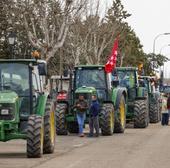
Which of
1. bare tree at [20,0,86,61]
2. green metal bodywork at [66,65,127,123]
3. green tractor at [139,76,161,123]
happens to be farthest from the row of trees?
green metal bodywork at [66,65,127,123]

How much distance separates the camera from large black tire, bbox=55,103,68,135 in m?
26.2

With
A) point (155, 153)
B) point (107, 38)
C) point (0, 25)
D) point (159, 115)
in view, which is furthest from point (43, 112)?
point (107, 38)

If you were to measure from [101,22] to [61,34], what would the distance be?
746 inches

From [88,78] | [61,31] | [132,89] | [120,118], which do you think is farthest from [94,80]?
[61,31]

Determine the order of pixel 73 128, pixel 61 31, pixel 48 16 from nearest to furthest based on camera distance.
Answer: pixel 73 128
pixel 61 31
pixel 48 16

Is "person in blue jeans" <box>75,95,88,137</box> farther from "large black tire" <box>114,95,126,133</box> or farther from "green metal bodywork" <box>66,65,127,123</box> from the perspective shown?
"large black tire" <box>114,95,126,133</box>

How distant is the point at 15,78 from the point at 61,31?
2359cm

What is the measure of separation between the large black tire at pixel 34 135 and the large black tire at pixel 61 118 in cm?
919

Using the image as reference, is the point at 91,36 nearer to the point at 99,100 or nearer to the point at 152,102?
the point at 152,102

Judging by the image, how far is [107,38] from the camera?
64625 mm

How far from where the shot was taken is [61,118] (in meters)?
26.2

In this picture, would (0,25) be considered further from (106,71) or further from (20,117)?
(20,117)

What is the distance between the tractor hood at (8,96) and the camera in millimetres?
16984

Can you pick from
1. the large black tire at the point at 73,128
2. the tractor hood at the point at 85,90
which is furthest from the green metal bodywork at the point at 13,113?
the large black tire at the point at 73,128
